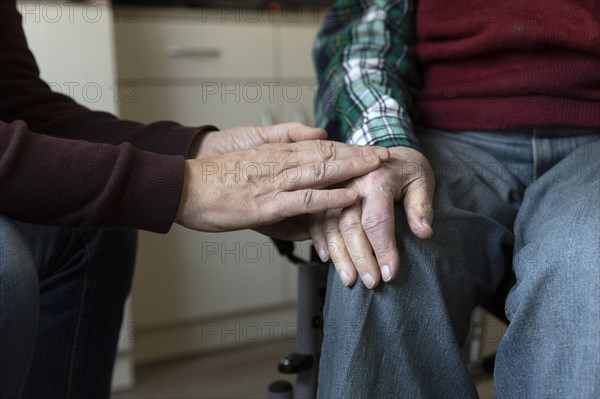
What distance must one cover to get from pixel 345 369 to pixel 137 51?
1.16 m

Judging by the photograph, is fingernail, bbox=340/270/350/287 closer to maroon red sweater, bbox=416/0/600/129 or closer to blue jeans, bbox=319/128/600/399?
blue jeans, bbox=319/128/600/399

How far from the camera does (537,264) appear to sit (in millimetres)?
539

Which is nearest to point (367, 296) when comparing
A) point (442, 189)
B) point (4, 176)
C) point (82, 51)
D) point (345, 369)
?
point (345, 369)

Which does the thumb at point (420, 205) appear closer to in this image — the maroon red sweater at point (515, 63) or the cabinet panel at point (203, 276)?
the maroon red sweater at point (515, 63)

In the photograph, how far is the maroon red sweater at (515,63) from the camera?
27.7 inches

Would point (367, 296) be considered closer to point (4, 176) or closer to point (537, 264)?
point (537, 264)

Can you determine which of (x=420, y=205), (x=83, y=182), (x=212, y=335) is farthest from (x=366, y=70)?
(x=212, y=335)

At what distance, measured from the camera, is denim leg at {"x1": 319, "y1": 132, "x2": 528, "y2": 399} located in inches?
21.9

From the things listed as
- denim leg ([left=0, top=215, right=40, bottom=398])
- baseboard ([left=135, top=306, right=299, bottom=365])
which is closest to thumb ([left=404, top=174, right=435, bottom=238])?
denim leg ([left=0, top=215, right=40, bottom=398])

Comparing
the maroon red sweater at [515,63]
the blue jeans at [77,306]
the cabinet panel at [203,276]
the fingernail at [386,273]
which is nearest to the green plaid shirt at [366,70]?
the maroon red sweater at [515,63]

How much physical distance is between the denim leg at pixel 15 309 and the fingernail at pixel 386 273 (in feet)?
1.01

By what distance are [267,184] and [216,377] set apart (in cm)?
111

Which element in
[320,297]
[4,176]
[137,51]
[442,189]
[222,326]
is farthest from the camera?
[222,326]

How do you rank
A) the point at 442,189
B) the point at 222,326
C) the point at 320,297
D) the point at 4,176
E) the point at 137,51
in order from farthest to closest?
the point at 222,326
the point at 137,51
the point at 320,297
the point at 442,189
the point at 4,176
